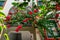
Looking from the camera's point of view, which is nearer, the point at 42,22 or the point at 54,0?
the point at 42,22

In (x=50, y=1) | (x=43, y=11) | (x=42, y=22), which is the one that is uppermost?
(x=50, y=1)

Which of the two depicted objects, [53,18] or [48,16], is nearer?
[48,16]

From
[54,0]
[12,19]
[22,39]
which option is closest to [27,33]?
[22,39]

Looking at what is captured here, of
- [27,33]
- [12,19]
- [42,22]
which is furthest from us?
[27,33]

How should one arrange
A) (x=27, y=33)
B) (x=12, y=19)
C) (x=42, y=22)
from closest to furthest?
(x=42, y=22), (x=12, y=19), (x=27, y=33)

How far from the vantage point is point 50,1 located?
1721mm

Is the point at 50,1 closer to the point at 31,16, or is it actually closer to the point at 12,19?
the point at 31,16

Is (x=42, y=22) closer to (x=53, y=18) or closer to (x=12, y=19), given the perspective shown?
(x=53, y=18)

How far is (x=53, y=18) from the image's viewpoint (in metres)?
1.72

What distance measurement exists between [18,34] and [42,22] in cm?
65

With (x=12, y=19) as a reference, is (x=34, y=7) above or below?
above

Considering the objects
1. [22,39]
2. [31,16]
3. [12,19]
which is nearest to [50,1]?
[31,16]

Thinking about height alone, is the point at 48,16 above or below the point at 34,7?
below

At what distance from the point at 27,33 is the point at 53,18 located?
0.48 meters
